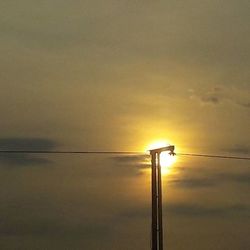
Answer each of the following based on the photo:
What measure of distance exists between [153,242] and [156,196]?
2.99 m

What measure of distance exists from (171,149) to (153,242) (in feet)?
21.0

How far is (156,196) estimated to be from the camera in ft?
335

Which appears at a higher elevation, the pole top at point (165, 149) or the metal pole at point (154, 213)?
the pole top at point (165, 149)

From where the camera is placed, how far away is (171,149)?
104 m

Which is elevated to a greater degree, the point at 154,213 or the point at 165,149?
the point at 165,149

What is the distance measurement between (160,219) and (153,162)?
4.02 metres

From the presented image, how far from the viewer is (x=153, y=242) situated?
102 meters

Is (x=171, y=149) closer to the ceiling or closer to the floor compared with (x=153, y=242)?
closer to the ceiling

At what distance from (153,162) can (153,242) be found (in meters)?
5.34

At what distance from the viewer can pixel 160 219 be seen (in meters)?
102

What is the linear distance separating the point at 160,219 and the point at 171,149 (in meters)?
5.01

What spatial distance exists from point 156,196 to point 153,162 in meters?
2.43

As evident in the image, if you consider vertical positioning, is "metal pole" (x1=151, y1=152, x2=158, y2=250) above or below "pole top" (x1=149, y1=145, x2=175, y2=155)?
below
